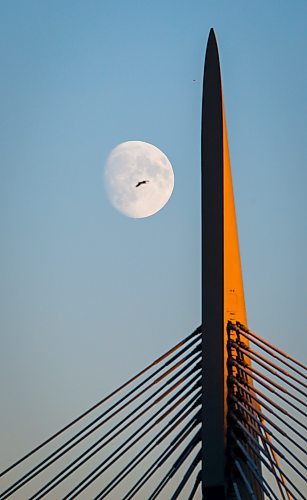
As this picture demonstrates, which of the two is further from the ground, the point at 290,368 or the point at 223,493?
the point at 290,368

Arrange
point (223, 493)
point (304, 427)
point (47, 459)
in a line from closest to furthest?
1. point (304, 427)
2. point (223, 493)
3. point (47, 459)

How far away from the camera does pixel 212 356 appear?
14.9 metres

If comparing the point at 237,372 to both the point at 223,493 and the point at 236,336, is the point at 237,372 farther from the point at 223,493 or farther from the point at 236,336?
the point at 223,493

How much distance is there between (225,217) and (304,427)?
364cm

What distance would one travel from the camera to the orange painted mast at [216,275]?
47.6ft

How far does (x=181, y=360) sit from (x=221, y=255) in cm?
181

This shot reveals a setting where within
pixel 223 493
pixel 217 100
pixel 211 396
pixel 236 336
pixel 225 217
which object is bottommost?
pixel 223 493

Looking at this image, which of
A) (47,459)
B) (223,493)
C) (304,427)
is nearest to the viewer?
(304,427)

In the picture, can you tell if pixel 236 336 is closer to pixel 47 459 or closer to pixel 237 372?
pixel 237 372

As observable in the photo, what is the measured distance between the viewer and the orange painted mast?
47.6 feet

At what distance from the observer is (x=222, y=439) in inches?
572

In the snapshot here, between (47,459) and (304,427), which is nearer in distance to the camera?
(304,427)

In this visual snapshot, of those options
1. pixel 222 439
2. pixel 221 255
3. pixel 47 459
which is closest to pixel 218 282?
pixel 221 255

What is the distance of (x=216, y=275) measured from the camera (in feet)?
49.3
